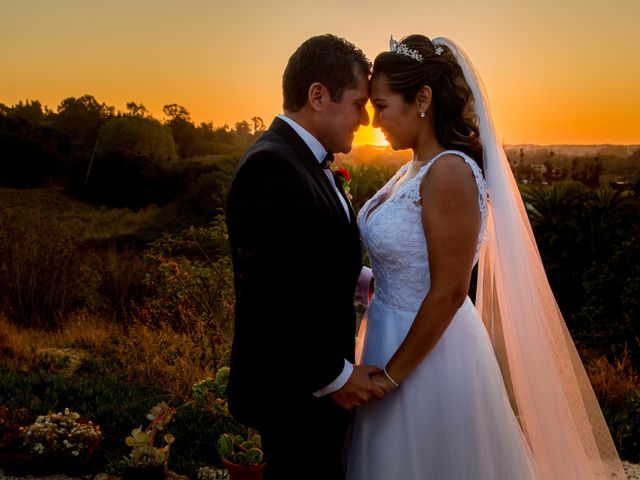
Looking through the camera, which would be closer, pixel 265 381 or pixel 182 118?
pixel 265 381

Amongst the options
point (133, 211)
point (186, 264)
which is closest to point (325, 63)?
point (186, 264)

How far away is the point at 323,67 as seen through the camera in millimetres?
2961

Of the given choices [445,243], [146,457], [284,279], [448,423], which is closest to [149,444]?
[146,457]

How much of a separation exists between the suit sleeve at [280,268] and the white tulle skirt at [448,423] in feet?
1.64

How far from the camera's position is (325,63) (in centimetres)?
296

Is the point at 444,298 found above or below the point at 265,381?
above

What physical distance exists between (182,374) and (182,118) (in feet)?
79.6

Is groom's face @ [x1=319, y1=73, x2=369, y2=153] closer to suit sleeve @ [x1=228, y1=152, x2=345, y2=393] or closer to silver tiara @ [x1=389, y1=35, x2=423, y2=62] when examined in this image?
silver tiara @ [x1=389, y1=35, x2=423, y2=62]

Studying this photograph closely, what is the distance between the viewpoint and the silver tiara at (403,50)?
3.04m

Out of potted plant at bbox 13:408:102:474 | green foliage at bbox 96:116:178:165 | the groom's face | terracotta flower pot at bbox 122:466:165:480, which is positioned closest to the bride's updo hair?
the groom's face

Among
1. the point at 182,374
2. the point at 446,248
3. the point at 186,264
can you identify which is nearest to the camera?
the point at 446,248

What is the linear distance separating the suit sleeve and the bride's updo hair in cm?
70

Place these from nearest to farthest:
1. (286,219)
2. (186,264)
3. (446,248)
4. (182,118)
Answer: (286,219), (446,248), (186,264), (182,118)

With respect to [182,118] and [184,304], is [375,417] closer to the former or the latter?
[184,304]
